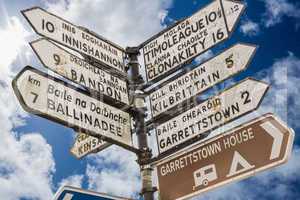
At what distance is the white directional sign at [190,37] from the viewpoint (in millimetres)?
5406

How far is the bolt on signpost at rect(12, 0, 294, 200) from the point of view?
14.5 feet

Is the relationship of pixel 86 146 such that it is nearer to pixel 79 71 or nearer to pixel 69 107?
pixel 79 71

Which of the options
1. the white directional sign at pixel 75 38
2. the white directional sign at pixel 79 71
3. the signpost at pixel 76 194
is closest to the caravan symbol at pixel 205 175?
the signpost at pixel 76 194

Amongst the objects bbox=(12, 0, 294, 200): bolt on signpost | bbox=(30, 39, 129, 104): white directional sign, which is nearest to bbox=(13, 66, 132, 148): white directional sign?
bbox=(12, 0, 294, 200): bolt on signpost

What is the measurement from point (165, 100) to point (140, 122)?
399 millimetres

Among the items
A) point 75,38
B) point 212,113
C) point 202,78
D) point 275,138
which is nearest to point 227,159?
point 275,138

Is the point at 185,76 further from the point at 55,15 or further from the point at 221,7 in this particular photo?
the point at 55,15

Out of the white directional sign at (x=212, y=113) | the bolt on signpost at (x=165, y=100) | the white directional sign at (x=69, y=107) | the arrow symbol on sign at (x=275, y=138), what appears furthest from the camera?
the white directional sign at (x=212, y=113)

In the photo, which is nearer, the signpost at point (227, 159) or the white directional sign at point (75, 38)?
the signpost at point (227, 159)

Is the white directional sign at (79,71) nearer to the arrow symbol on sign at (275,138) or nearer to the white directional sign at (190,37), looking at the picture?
the white directional sign at (190,37)

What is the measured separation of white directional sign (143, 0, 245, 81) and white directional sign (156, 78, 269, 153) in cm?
72

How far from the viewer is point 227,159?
4469 millimetres

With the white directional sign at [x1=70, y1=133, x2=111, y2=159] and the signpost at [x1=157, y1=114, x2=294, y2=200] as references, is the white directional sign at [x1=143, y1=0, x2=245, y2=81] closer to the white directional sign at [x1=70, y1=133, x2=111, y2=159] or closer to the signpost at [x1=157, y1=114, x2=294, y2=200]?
the white directional sign at [x1=70, y1=133, x2=111, y2=159]

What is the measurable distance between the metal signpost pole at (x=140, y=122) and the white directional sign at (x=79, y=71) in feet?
0.46
